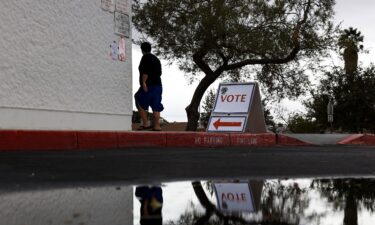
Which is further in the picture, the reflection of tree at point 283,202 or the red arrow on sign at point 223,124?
the red arrow on sign at point 223,124

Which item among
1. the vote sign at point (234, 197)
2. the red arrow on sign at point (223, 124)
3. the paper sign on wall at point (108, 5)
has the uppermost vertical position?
the paper sign on wall at point (108, 5)

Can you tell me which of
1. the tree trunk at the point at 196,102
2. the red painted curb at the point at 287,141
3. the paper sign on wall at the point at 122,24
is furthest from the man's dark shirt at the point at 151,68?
the tree trunk at the point at 196,102

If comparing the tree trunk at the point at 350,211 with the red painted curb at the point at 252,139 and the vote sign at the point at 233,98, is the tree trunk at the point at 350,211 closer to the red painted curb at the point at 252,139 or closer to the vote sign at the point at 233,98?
the red painted curb at the point at 252,139

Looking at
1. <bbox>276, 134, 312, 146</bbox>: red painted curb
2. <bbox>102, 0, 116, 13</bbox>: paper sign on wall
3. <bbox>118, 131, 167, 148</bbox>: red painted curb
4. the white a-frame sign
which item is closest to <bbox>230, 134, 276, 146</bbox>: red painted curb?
<bbox>276, 134, 312, 146</bbox>: red painted curb

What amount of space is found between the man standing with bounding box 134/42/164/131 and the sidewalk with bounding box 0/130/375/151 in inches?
44.6

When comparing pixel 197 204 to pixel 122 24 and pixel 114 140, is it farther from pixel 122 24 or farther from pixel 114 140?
pixel 122 24

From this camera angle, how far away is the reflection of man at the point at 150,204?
286 cm

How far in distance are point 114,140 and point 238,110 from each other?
603 cm

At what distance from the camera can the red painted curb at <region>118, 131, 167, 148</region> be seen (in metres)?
9.79

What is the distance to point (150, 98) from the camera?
485 inches

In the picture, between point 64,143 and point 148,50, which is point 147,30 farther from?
point 64,143

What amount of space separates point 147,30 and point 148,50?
514 inches

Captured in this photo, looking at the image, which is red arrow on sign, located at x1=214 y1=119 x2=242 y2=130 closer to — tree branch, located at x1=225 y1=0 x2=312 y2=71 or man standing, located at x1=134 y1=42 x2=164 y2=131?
man standing, located at x1=134 y1=42 x2=164 y2=131

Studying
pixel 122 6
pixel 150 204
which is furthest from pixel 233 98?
pixel 150 204
